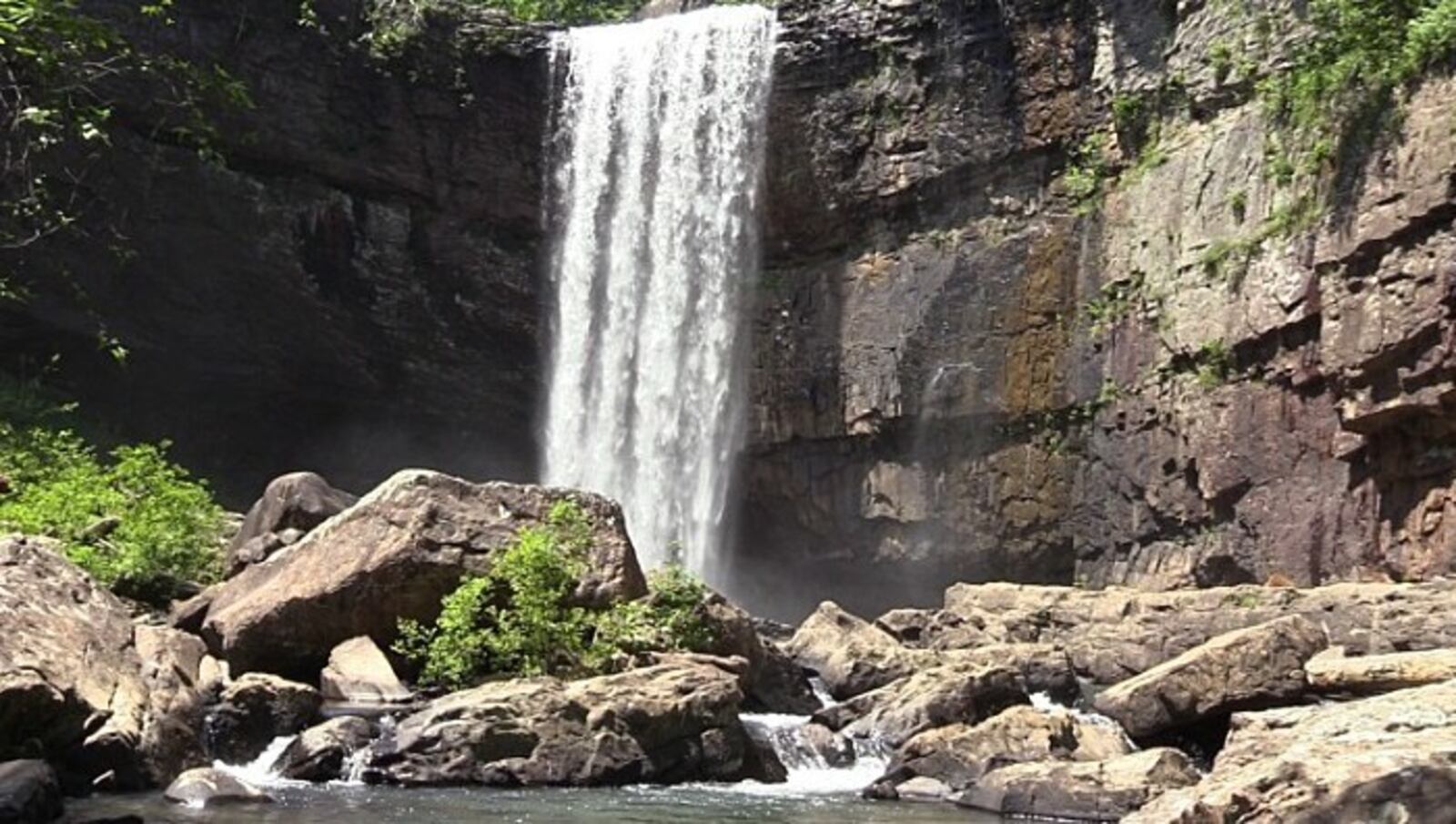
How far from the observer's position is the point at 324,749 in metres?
12.7

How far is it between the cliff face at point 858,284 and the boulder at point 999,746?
1062 centimetres

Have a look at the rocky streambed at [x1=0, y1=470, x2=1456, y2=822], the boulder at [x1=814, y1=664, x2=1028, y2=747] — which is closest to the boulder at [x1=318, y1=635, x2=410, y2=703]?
the rocky streambed at [x1=0, y1=470, x2=1456, y2=822]

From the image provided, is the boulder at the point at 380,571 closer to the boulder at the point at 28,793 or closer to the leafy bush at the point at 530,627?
the leafy bush at the point at 530,627

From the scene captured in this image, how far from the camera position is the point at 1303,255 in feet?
76.2

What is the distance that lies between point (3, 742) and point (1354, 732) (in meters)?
9.08

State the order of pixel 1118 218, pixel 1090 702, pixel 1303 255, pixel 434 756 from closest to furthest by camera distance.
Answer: pixel 434 756
pixel 1090 702
pixel 1303 255
pixel 1118 218

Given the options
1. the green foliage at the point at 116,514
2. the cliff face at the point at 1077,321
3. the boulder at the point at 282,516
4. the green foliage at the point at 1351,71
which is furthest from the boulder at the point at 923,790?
the green foliage at the point at 1351,71

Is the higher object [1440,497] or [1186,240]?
[1186,240]

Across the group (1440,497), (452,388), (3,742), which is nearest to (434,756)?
(3,742)

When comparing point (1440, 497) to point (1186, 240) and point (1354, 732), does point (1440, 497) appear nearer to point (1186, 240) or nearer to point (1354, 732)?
point (1186, 240)

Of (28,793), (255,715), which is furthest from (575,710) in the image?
(28,793)

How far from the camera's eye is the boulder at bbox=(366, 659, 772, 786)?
12500mm

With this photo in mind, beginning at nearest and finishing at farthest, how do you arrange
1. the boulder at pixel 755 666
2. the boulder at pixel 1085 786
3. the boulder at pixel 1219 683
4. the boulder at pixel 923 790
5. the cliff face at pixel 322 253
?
the boulder at pixel 1085 786 < the boulder at pixel 923 790 < the boulder at pixel 1219 683 < the boulder at pixel 755 666 < the cliff face at pixel 322 253

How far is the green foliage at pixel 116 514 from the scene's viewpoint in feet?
60.2
